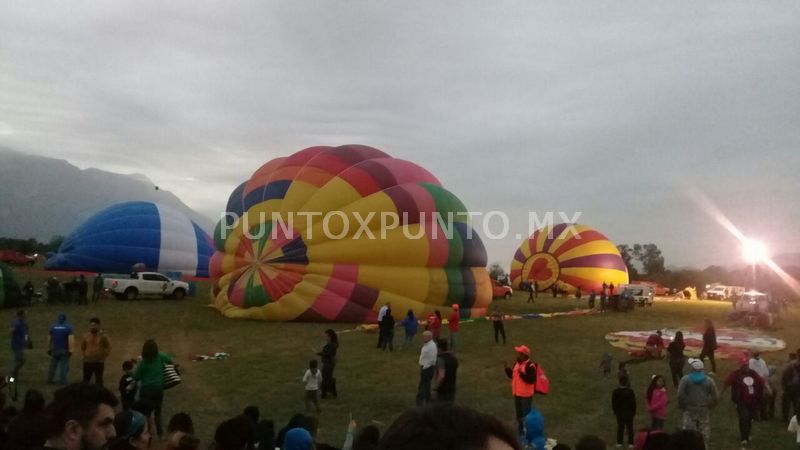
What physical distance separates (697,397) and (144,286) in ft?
64.1

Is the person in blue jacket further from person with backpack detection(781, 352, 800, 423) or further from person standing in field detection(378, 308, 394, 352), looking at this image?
person with backpack detection(781, 352, 800, 423)

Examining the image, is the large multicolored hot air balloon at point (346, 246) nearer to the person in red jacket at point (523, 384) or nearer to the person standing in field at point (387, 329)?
the person standing in field at point (387, 329)

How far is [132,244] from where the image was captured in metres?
27.0

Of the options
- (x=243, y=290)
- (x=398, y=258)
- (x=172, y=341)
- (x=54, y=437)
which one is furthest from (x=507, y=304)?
(x=54, y=437)

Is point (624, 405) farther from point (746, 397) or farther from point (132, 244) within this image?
point (132, 244)

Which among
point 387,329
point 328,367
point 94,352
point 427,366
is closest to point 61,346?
point 94,352

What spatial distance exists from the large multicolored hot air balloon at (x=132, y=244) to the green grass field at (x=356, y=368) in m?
7.10

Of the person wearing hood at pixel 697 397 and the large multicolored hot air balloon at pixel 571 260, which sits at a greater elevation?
the large multicolored hot air balloon at pixel 571 260

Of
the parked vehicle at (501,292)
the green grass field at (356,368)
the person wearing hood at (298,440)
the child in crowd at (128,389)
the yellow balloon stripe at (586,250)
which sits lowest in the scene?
the green grass field at (356,368)

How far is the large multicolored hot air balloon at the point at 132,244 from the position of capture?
26.8 meters

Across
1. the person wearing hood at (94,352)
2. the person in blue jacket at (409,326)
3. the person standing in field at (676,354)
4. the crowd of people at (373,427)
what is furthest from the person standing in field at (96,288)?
the person standing in field at (676,354)

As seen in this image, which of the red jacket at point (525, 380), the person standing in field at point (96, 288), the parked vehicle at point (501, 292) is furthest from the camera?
the parked vehicle at point (501, 292)

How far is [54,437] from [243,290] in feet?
48.1

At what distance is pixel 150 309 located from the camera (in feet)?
63.9
